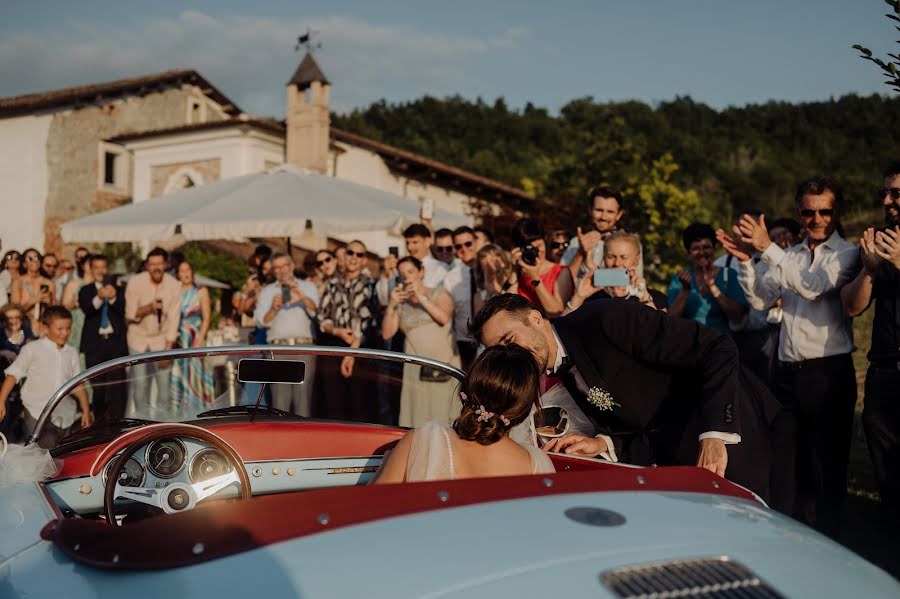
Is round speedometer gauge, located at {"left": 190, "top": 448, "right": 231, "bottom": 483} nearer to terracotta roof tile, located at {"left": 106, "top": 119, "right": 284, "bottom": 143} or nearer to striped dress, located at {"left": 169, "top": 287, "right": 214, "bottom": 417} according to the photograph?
striped dress, located at {"left": 169, "top": 287, "right": 214, "bottom": 417}

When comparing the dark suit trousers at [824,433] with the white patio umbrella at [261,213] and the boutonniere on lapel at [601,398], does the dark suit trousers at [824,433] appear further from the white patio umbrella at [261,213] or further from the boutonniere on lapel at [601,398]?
the white patio umbrella at [261,213]

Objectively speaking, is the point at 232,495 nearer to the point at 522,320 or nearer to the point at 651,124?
the point at 522,320

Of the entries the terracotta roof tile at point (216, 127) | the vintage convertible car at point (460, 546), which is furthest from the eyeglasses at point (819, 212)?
the terracotta roof tile at point (216, 127)

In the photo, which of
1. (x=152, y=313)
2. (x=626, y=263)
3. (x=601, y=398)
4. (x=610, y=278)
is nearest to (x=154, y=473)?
(x=601, y=398)

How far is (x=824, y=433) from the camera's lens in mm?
4895

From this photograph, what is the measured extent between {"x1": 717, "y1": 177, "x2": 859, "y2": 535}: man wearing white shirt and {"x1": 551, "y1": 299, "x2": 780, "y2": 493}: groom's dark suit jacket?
1.25 meters

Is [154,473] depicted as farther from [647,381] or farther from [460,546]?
[647,381]

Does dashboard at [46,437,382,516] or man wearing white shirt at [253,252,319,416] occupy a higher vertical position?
man wearing white shirt at [253,252,319,416]

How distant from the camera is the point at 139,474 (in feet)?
10.3

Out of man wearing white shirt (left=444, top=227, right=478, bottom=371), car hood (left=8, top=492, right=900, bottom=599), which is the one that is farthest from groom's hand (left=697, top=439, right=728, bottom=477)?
man wearing white shirt (left=444, top=227, right=478, bottom=371)

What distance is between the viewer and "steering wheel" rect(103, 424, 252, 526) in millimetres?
3072

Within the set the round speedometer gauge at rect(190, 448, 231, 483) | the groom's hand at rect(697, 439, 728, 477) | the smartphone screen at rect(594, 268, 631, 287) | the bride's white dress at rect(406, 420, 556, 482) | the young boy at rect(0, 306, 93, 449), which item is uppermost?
the smartphone screen at rect(594, 268, 631, 287)

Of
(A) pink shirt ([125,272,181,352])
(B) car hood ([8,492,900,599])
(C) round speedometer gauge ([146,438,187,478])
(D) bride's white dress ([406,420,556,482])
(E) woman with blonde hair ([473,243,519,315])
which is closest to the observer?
(B) car hood ([8,492,900,599])

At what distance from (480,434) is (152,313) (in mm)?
7654
